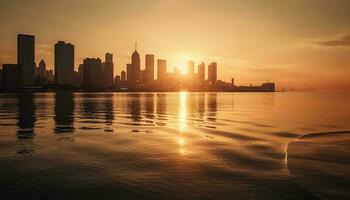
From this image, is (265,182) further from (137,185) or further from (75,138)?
(75,138)

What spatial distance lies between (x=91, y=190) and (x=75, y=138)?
15.2 metres

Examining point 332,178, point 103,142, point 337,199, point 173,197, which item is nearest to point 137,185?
point 173,197

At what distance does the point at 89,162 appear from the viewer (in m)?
17.8

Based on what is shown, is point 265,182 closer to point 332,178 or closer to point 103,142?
point 332,178

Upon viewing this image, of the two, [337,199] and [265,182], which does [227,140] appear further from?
[337,199]

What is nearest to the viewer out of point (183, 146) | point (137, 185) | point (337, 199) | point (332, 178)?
point (337, 199)

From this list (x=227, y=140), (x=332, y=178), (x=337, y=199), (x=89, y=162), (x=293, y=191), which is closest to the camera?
(x=337, y=199)

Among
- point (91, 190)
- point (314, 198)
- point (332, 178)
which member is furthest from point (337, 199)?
point (91, 190)

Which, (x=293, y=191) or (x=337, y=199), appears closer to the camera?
(x=337, y=199)

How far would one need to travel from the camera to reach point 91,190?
1277 centimetres

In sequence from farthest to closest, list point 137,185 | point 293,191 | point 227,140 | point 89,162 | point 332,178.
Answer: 1. point 227,140
2. point 89,162
3. point 332,178
4. point 137,185
5. point 293,191

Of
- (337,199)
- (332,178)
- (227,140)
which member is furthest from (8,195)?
(227,140)

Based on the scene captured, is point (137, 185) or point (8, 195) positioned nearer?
point (8, 195)

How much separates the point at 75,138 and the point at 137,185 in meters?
15.3
